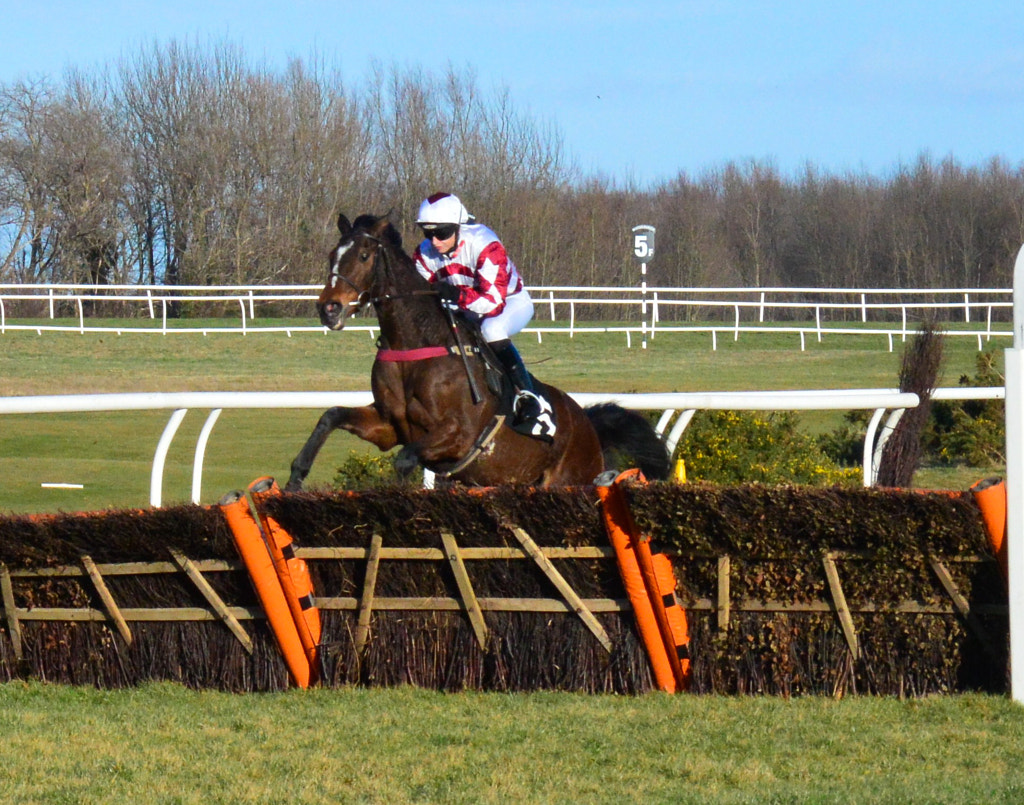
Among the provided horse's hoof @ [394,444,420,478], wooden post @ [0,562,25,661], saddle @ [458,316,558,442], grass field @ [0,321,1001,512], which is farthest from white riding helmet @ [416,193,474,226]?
grass field @ [0,321,1001,512]

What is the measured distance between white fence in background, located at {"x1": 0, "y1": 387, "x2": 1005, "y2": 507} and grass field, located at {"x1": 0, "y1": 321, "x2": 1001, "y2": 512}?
6.33ft

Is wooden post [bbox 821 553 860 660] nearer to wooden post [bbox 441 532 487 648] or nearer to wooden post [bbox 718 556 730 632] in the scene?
wooden post [bbox 718 556 730 632]

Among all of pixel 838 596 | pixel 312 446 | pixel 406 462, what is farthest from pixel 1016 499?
A: pixel 312 446

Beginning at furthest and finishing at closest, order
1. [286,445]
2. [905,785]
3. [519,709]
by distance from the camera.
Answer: [286,445] → [519,709] → [905,785]

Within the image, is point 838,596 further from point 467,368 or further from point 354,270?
point 354,270

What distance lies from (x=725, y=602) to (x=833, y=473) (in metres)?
3.58

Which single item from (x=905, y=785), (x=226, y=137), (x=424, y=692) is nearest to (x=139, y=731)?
(x=424, y=692)

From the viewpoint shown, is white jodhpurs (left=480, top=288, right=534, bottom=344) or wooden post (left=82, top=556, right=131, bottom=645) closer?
wooden post (left=82, top=556, right=131, bottom=645)

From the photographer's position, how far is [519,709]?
3537mm

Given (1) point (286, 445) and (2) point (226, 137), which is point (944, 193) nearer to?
(2) point (226, 137)

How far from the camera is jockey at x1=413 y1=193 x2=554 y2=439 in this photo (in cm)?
556

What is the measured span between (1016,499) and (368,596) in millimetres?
1708

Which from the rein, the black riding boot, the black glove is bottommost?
the black riding boot

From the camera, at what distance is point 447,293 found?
Result: 5.52 metres
